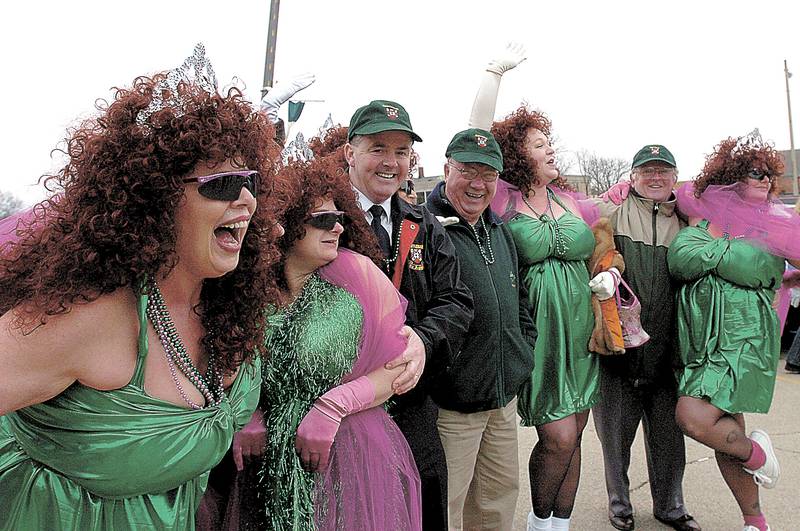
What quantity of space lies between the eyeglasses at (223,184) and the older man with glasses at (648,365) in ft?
8.96

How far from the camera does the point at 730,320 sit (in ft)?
12.1

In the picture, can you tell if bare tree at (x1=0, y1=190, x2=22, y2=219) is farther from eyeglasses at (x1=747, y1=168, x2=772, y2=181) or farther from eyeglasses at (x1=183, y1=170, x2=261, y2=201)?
eyeglasses at (x1=747, y1=168, x2=772, y2=181)

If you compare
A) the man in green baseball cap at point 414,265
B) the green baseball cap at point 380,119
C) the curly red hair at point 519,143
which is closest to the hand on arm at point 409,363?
the man in green baseball cap at point 414,265

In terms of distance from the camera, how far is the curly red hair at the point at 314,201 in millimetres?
2305

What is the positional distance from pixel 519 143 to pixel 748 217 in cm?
128

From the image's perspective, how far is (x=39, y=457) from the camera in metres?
1.54

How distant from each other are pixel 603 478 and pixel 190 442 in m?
3.85

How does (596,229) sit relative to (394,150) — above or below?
below

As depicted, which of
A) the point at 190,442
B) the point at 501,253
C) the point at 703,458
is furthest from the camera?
the point at 703,458

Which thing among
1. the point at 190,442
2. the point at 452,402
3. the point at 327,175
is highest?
the point at 327,175

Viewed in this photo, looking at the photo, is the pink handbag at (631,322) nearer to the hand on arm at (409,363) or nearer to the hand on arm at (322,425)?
the hand on arm at (409,363)

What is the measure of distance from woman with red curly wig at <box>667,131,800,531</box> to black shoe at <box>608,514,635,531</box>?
0.61 m

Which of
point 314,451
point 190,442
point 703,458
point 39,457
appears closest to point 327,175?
point 314,451

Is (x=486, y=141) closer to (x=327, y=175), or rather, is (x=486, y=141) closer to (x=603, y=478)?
(x=327, y=175)
